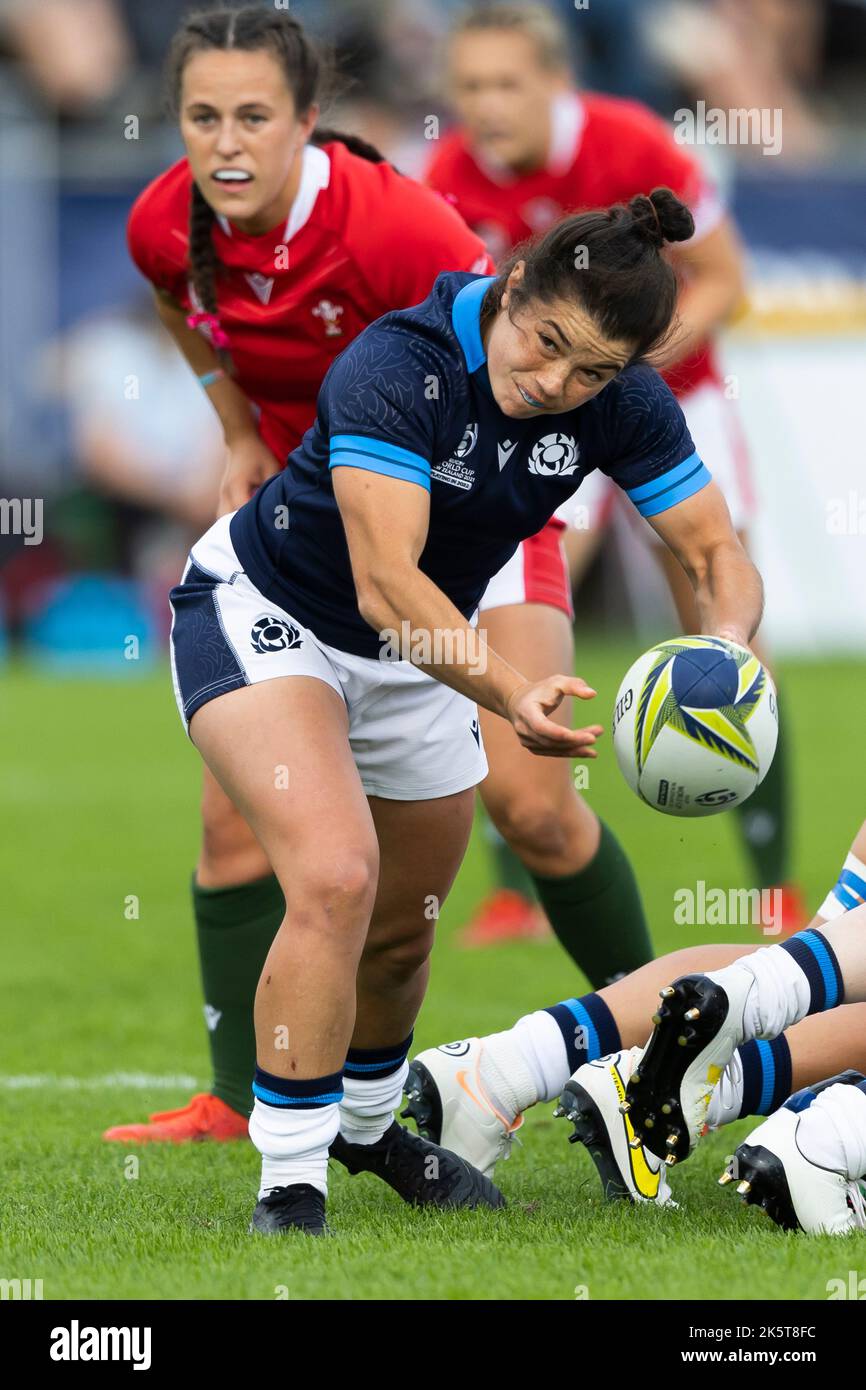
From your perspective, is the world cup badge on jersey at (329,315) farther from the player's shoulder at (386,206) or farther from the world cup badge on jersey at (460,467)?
the world cup badge on jersey at (460,467)

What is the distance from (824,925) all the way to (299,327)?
1.82m

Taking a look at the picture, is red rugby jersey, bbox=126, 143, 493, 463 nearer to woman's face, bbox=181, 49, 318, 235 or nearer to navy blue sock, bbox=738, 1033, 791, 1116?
woman's face, bbox=181, 49, 318, 235

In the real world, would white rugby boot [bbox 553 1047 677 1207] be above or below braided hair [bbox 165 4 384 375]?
below

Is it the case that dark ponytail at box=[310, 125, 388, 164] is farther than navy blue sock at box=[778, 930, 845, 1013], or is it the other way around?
dark ponytail at box=[310, 125, 388, 164]

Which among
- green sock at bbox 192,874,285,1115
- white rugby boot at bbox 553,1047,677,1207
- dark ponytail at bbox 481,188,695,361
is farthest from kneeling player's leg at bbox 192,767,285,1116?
dark ponytail at bbox 481,188,695,361

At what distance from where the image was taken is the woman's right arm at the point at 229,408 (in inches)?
180

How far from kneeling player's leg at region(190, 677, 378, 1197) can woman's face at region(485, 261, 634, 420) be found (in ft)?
2.12

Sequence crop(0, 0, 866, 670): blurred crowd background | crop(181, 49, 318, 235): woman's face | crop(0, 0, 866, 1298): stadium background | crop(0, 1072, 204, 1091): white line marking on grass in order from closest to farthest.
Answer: crop(181, 49, 318, 235): woman's face → crop(0, 1072, 204, 1091): white line marking on grass → crop(0, 0, 866, 1298): stadium background → crop(0, 0, 866, 670): blurred crowd background

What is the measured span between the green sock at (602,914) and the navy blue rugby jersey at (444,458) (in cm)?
104

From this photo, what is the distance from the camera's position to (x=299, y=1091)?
322 centimetres

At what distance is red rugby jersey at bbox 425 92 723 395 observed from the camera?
18.9ft

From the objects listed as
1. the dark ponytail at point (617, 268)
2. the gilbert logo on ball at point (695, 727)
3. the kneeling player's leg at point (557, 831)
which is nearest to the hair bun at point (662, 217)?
the dark ponytail at point (617, 268)

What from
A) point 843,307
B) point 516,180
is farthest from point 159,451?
point 516,180
